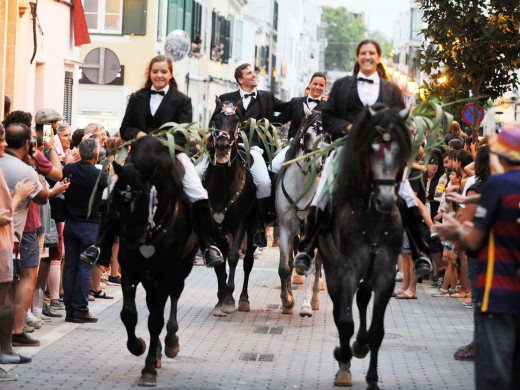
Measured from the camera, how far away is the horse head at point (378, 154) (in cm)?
991

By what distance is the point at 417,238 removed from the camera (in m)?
11.3

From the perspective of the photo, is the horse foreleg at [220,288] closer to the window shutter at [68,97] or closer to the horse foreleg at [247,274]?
the horse foreleg at [247,274]

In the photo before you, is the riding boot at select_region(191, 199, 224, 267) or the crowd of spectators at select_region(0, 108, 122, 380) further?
the riding boot at select_region(191, 199, 224, 267)

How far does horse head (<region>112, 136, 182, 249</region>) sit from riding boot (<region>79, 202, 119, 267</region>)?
397 mm

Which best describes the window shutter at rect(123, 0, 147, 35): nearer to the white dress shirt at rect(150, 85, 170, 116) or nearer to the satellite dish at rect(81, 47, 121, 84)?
the satellite dish at rect(81, 47, 121, 84)

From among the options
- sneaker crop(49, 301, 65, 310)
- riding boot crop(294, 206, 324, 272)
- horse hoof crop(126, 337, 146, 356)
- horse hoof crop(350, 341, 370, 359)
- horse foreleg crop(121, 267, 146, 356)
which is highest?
riding boot crop(294, 206, 324, 272)

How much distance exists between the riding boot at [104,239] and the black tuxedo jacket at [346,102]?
2221 millimetres

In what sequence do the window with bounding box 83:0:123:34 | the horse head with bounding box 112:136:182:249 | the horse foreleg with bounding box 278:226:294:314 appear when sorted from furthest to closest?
the window with bounding box 83:0:123:34
the horse foreleg with bounding box 278:226:294:314
the horse head with bounding box 112:136:182:249

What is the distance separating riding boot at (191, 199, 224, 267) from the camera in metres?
11.7

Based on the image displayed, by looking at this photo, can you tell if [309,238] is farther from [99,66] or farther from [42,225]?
[99,66]

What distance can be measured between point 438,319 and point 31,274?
242 inches

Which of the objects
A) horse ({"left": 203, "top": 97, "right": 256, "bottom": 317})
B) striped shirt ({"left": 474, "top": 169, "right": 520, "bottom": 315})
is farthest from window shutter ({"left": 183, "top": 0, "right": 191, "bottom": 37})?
striped shirt ({"left": 474, "top": 169, "right": 520, "bottom": 315})

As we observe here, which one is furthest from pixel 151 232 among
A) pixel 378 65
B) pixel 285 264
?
pixel 285 264

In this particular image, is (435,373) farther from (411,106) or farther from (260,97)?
(260,97)
